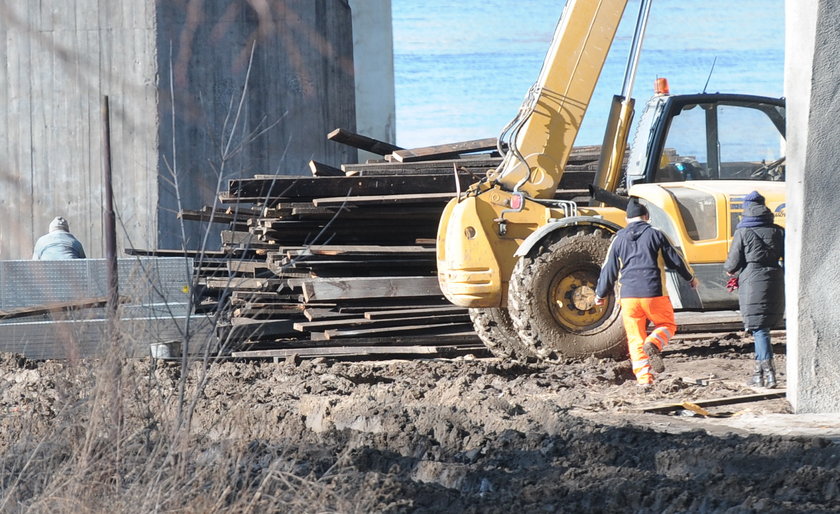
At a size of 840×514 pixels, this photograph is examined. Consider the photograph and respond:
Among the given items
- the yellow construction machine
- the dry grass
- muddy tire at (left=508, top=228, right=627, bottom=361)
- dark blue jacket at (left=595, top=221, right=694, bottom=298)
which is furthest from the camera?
the yellow construction machine

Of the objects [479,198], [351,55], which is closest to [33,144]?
[351,55]

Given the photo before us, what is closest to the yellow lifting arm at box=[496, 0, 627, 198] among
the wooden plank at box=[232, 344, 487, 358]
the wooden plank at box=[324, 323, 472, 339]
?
the wooden plank at box=[324, 323, 472, 339]

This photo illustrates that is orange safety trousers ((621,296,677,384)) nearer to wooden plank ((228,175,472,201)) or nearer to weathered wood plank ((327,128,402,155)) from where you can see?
wooden plank ((228,175,472,201))

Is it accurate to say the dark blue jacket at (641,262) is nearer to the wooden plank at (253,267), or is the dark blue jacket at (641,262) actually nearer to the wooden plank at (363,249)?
the wooden plank at (363,249)

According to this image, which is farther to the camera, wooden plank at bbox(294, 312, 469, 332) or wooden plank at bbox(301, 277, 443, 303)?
wooden plank at bbox(294, 312, 469, 332)

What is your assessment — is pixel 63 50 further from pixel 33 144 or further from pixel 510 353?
pixel 510 353

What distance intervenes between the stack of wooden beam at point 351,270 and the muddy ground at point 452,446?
1591mm

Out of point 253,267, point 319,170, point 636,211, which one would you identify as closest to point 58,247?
point 253,267

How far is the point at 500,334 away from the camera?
1107 centimetres

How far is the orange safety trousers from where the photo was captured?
Result: 9.22 m

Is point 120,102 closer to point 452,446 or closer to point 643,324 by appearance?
point 643,324

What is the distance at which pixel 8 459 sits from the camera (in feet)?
20.0

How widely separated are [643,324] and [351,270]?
3.73 meters

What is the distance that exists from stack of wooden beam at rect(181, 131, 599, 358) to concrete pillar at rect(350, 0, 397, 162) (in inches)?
305
